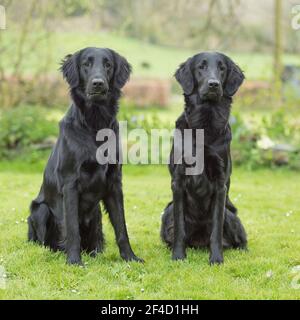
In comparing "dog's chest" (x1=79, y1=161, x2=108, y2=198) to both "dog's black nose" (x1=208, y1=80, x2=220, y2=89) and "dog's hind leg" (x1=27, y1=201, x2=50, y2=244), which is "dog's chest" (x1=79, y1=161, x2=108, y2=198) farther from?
"dog's black nose" (x1=208, y1=80, x2=220, y2=89)

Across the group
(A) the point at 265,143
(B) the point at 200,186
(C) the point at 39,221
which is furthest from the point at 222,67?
(A) the point at 265,143

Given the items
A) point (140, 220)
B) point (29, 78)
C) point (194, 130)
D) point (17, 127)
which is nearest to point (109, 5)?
point (29, 78)

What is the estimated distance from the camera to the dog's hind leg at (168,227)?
16.0ft

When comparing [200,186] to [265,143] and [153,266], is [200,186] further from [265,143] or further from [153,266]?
[265,143]

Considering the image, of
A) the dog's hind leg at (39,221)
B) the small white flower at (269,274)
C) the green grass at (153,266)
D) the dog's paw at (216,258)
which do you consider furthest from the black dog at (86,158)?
the small white flower at (269,274)

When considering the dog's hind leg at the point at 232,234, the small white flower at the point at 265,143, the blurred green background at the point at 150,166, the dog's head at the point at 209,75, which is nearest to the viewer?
the blurred green background at the point at 150,166

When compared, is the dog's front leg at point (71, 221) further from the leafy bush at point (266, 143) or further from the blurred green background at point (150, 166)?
the leafy bush at point (266, 143)

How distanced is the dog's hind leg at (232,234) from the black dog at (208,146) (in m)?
0.22

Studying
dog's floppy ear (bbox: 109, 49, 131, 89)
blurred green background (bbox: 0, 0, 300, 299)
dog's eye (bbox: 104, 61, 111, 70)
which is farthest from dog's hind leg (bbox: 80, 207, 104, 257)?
dog's eye (bbox: 104, 61, 111, 70)

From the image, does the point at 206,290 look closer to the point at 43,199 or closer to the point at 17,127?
the point at 43,199

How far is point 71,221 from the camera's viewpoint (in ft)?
14.3

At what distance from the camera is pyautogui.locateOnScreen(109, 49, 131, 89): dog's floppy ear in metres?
4.47

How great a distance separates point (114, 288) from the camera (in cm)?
380

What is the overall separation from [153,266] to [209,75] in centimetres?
148
